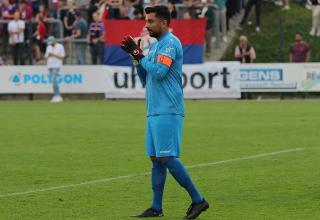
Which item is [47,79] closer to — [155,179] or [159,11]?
[155,179]

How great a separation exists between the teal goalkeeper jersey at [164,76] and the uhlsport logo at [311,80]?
22.3 metres

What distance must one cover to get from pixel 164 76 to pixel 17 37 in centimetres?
2550

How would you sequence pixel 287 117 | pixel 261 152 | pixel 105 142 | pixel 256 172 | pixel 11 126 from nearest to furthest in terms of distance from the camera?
pixel 256 172
pixel 261 152
pixel 105 142
pixel 11 126
pixel 287 117

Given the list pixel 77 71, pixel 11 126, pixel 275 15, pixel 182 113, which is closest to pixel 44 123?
pixel 11 126

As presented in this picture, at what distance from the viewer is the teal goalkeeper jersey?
998 centimetres

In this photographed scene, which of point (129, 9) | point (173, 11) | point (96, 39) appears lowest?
point (96, 39)

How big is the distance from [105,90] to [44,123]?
9948 millimetres

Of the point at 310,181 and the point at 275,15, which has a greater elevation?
the point at 275,15

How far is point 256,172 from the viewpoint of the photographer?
46.5 ft

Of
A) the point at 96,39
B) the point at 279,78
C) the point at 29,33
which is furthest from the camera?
the point at 29,33

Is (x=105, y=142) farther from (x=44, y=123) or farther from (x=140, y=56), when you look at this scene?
(x=140, y=56)

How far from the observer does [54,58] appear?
32375 millimetres

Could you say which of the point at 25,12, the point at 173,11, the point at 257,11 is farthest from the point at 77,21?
the point at 257,11

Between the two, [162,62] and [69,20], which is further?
[69,20]
